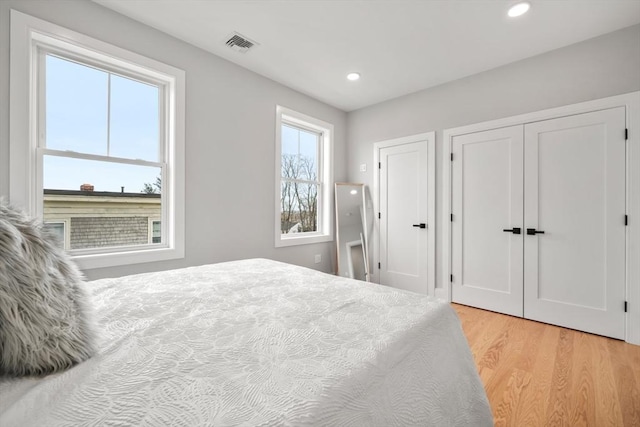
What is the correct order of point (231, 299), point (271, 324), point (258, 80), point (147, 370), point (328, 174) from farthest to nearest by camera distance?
1. point (328, 174)
2. point (258, 80)
3. point (231, 299)
4. point (271, 324)
5. point (147, 370)

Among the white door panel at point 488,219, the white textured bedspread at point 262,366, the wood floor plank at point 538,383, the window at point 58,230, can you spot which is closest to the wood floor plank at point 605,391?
the wood floor plank at point 538,383

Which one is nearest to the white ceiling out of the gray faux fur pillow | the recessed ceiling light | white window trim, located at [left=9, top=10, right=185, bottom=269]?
the recessed ceiling light

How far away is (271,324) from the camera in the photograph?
93 cm

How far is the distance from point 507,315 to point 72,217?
406cm

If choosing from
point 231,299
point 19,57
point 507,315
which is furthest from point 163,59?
point 507,315

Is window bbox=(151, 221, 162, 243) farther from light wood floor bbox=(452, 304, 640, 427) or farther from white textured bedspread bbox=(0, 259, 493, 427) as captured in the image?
light wood floor bbox=(452, 304, 640, 427)

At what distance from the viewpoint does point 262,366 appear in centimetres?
68

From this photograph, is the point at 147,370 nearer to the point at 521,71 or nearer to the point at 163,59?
the point at 163,59

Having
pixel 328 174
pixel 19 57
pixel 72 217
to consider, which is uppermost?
pixel 19 57

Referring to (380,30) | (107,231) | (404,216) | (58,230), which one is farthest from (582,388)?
(107,231)

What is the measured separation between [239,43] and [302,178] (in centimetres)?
176

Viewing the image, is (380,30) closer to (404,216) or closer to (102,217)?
(404,216)

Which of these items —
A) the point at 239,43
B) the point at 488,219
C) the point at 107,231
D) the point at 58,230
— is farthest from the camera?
the point at 488,219

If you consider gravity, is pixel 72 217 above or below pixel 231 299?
above
